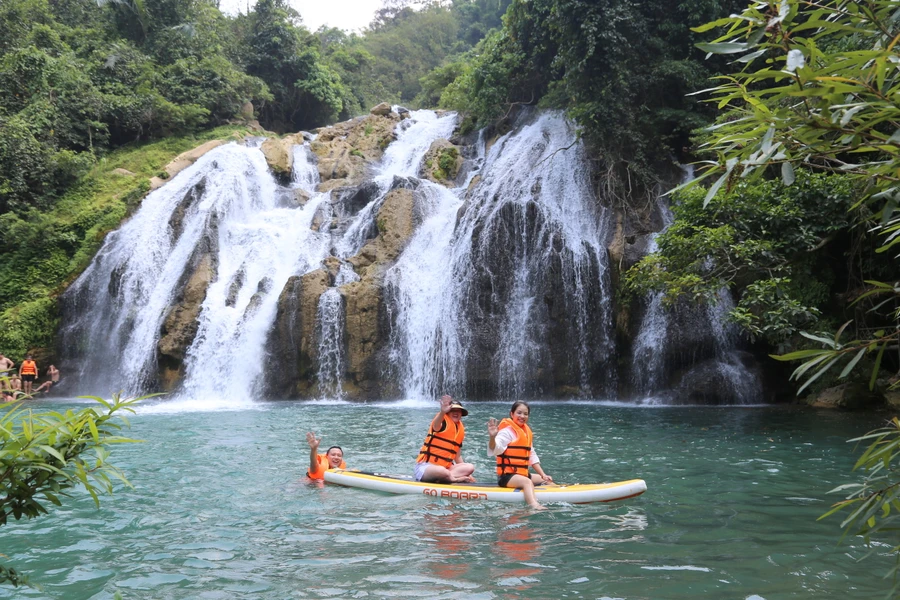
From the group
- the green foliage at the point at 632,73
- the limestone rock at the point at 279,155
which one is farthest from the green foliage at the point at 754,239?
the limestone rock at the point at 279,155

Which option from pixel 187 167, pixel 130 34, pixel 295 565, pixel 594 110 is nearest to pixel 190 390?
pixel 187 167

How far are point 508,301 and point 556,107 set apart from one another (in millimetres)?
8247

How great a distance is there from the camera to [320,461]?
7.79 m

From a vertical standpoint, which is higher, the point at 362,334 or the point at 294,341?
the point at 362,334

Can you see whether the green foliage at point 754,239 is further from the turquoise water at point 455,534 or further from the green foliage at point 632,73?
the green foliage at point 632,73

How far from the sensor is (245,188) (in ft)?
76.7

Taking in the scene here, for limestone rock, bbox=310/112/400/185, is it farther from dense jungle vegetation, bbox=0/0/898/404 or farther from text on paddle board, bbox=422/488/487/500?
text on paddle board, bbox=422/488/487/500

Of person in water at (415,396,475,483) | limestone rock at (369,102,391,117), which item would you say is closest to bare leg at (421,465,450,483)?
person in water at (415,396,475,483)

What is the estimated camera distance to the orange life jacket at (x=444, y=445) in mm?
7414

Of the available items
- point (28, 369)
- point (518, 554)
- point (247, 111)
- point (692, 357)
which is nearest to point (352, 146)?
point (247, 111)

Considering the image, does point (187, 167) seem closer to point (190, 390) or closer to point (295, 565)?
point (190, 390)

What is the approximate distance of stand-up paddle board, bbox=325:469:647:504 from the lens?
6.61 metres

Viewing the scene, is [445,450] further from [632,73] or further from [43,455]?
[632,73]

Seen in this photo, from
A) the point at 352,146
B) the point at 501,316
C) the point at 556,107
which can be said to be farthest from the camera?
the point at 352,146
